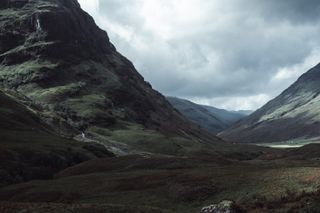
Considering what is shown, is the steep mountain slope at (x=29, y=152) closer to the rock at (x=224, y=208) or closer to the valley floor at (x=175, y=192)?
the valley floor at (x=175, y=192)

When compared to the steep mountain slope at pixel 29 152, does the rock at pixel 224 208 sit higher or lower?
lower

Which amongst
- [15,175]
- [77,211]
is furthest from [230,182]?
[15,175]

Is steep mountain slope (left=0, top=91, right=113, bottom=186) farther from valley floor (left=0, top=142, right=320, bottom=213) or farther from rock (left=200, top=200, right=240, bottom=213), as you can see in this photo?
rock (left=200, top=200, right=240, bottom=213)

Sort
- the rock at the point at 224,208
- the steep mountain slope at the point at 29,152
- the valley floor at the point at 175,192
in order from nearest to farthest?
the rock at the point at 224,208, the valley floor at the point at 175,192, the steep mountain slope at the point at 29,152

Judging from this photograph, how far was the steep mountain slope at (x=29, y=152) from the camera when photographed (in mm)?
102312

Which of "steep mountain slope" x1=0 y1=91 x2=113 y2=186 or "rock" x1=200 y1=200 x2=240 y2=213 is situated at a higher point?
"steep mountain slope" x1=0 y1=91 x2=113 y2=186

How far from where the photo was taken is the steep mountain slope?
336ft

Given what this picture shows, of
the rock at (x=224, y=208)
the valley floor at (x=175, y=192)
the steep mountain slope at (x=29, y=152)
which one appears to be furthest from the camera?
the steep mountain slope at (x=29, y=152)

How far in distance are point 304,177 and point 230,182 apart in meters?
8.63

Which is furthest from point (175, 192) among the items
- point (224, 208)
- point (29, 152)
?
point (29, 152)

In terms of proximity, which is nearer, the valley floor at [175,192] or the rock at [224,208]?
the rock at [224,208]

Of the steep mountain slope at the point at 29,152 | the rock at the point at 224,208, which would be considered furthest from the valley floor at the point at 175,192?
the steep mountain slope at the point at 29,152

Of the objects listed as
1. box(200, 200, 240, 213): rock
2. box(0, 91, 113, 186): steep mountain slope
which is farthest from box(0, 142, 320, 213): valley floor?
box(0, 91, 113, 186): steep mountain slope

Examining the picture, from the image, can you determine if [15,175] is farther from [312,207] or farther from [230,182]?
[312,207]
